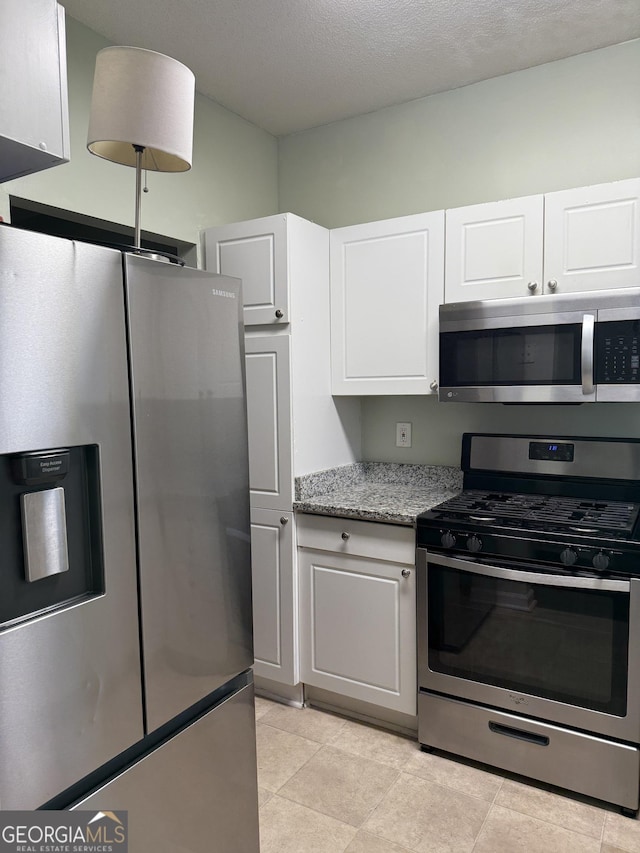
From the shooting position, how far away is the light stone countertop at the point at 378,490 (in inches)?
92.2

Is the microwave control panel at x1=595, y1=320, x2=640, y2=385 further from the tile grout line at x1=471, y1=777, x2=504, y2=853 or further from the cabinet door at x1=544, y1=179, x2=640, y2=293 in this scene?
the tile grout line at x1=471, y1=777, x2=504, y2=853

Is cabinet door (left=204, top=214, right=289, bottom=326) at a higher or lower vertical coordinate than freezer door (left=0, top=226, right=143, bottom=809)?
higher

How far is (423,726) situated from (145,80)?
2257 mm

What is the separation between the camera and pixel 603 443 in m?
2.35

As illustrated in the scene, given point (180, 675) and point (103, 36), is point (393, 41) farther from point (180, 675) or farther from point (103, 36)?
point (180, 675)

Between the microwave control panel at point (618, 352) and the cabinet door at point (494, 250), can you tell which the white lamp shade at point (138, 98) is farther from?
the microwave control panel at point (618, 352)

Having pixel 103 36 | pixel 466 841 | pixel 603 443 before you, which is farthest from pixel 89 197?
pixel 466 841

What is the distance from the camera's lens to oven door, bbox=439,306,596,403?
84.1 inches

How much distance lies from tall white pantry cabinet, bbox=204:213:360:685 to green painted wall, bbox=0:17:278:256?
198 mm

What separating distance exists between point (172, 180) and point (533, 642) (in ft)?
7.63

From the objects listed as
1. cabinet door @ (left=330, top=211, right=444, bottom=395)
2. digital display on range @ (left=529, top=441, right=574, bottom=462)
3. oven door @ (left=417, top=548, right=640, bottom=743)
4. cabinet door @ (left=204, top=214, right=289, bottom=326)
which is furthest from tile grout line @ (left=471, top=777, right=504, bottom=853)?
cabinet door @ (left=204, top=214, right=289, bottom=326)

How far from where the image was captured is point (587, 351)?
2086mm

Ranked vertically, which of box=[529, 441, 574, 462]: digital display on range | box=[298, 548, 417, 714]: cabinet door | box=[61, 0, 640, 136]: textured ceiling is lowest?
box=[298, 548, 417, 714]: cabinet door

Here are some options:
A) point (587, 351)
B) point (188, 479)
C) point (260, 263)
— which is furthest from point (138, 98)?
point (587, 351)
